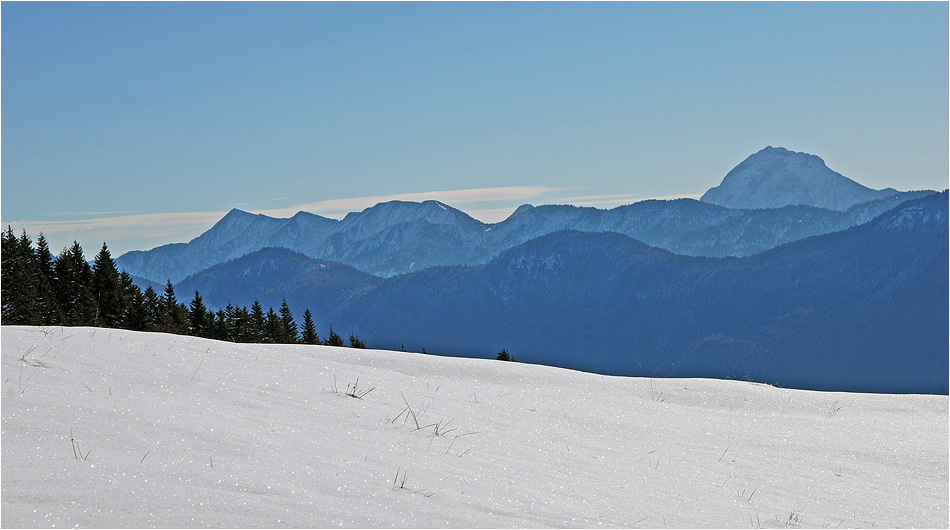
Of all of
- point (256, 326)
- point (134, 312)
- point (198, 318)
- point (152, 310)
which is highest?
point (152, 310)

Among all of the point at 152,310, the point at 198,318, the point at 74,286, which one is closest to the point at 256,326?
the point at 198,318

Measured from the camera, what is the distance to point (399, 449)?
233 inches

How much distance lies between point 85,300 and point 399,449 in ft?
146

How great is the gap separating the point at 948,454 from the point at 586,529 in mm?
5935

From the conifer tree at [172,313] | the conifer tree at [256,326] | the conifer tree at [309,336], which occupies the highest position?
the conifer tree at [172,313]

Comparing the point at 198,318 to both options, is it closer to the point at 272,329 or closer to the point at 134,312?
the point at 272,329

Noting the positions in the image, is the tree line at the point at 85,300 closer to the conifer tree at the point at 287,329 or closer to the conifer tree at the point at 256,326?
the conifer tree at the point at 256,326

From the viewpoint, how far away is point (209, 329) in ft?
194

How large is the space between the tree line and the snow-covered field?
24.8m

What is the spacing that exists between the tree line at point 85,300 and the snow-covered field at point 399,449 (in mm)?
24842

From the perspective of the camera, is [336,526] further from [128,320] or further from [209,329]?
[209,329]

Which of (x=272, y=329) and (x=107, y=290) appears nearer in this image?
(x=107, y=290)

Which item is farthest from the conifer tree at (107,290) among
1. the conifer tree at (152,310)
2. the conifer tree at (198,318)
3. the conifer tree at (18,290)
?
the conifer tree at (198,318)

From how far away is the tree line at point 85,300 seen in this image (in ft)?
110
